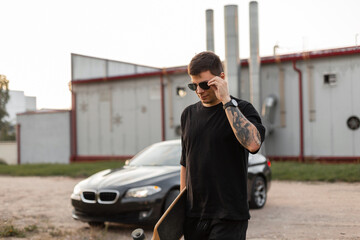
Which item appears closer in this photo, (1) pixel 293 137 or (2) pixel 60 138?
(1) pixel 293 137

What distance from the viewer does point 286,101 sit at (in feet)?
64.7

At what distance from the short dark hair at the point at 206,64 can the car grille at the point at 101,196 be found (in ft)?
14.2

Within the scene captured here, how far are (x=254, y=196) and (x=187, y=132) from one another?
19.9ft

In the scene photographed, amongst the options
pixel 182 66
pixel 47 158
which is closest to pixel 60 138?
pixel 47 158

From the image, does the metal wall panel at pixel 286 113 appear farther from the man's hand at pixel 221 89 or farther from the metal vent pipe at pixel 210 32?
the man's hand at pixel 221 89

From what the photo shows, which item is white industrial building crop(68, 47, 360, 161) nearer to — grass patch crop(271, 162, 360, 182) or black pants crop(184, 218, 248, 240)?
grass patch crop(271, 162, 360, 182)

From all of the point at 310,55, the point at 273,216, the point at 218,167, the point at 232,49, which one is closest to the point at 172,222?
the point at 218,167

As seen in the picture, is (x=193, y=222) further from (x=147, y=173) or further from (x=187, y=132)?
(x=147, y=173)

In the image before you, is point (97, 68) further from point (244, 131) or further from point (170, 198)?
point (244, 131)

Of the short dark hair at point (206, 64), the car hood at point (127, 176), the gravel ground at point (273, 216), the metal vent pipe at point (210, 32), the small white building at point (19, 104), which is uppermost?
the metal vent pipe at point (210, 32)

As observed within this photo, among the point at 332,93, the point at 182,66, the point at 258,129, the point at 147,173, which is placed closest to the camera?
the point at 258,129

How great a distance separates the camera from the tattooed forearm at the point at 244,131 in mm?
2541

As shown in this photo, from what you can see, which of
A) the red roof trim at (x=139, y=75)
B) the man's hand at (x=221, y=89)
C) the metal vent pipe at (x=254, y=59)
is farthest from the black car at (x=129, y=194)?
the red roof trim at (x=139, y=75)

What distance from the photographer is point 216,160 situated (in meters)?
2.73
